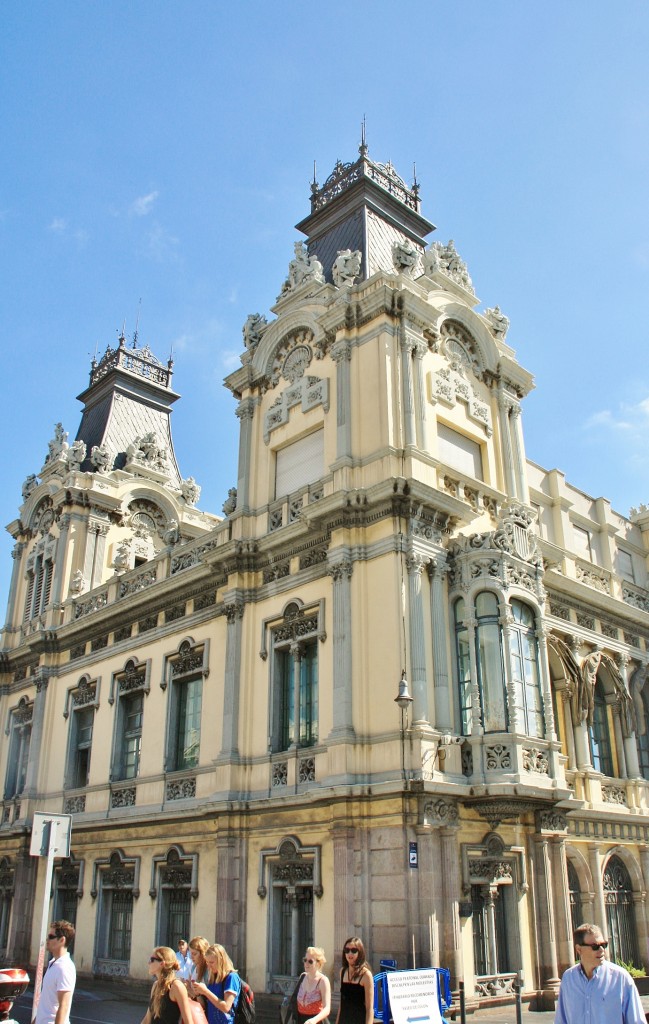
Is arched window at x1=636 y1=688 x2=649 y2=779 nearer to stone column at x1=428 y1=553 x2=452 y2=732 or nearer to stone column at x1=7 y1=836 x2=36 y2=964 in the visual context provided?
stone column at x1=428 y1=553 x2=452 y2=732

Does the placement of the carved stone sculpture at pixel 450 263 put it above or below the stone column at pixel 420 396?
above

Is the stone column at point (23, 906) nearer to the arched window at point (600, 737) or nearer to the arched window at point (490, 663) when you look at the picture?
the arched window at point (490, 663)

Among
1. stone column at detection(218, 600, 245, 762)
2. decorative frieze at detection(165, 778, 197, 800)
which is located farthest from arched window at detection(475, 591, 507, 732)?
decorative frieze at detection(165, 778, 197, 800)

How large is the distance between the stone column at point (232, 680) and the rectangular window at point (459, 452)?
6.29 meters

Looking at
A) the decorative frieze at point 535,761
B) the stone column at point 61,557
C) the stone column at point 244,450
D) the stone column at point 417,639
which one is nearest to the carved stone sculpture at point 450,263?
the stone column at point 244,450

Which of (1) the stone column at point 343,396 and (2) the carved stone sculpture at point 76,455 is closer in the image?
(1) the stone column at point 343,396

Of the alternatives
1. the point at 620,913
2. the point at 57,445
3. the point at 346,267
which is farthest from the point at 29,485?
the point at 620,913

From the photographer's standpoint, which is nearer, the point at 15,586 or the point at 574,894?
the point at 574,894

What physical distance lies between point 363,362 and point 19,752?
62.1 feet

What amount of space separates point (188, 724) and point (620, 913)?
11823mm

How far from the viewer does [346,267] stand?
23047 millimetres

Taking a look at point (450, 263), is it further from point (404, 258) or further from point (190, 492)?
point (190, 492)

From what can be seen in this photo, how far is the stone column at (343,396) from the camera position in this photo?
20.9 m

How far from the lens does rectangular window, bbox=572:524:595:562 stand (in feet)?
90.4
